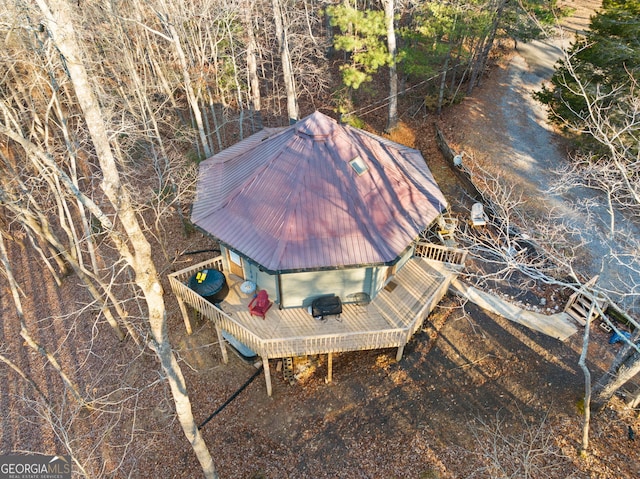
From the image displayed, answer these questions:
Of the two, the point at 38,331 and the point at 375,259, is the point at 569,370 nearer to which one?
the point at 375,259

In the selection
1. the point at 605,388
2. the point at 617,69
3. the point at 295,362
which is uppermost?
the point at 617,69

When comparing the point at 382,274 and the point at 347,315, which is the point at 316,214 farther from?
the point at 347,315

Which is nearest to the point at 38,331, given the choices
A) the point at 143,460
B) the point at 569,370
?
the point at 143,460

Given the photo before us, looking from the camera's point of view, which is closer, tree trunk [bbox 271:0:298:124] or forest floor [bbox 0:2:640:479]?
forest floor [bbox 0:2:640:479]

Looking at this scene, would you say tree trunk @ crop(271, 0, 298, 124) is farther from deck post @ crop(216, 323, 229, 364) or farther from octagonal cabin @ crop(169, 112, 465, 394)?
deck post @ crop(216, 323, 229, 364)

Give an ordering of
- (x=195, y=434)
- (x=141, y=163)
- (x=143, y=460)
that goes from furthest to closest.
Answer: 1. (x=141, y=163)
2. (x=143, y=460)
3. (x=195, y=434)

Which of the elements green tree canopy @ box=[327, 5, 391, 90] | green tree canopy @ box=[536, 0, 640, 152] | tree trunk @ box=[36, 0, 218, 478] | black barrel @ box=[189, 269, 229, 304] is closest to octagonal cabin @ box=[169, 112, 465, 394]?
black barrel @ box=[189, 269, 229, 304]
